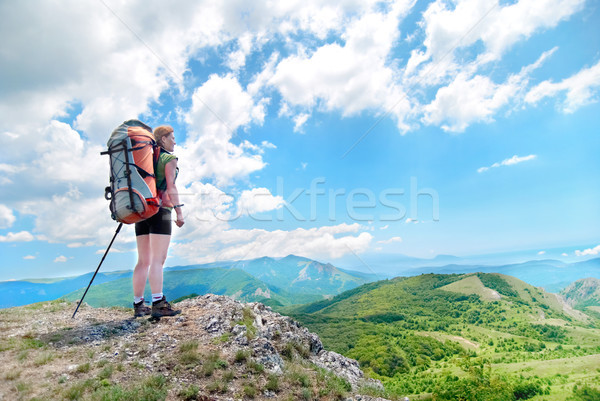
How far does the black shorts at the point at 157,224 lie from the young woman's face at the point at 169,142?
165 centimetres

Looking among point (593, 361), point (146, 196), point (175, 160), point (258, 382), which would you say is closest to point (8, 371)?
point (146, 196)

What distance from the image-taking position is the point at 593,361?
5527 inches

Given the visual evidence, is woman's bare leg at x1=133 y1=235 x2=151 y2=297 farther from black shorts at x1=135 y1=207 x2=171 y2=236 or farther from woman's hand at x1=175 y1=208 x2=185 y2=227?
woman's hand at x1=175 y1=208 x2=185 y2=227

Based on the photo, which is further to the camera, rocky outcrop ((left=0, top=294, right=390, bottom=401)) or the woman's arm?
the woman's arm

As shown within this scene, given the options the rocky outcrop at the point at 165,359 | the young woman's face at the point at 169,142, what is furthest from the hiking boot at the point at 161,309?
the young woman's face at the point at 169,142

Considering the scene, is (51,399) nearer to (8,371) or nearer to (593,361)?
(8,371)

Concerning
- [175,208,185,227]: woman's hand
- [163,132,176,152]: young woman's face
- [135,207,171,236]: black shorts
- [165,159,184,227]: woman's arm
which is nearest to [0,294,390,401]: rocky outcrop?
[135,207,171,236]: black shorts

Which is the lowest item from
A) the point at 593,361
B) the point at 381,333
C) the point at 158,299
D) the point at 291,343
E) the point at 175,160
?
the point at 593,361

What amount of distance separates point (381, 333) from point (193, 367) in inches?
6464

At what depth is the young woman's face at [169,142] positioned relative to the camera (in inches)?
296

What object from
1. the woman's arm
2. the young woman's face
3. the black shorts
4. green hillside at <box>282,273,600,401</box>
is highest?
the young woman's face

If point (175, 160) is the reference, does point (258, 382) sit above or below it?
below

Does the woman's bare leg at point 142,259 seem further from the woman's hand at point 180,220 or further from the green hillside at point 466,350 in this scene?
the green hillside at point 466,350

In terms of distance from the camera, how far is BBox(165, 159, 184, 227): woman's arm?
7.13 m
